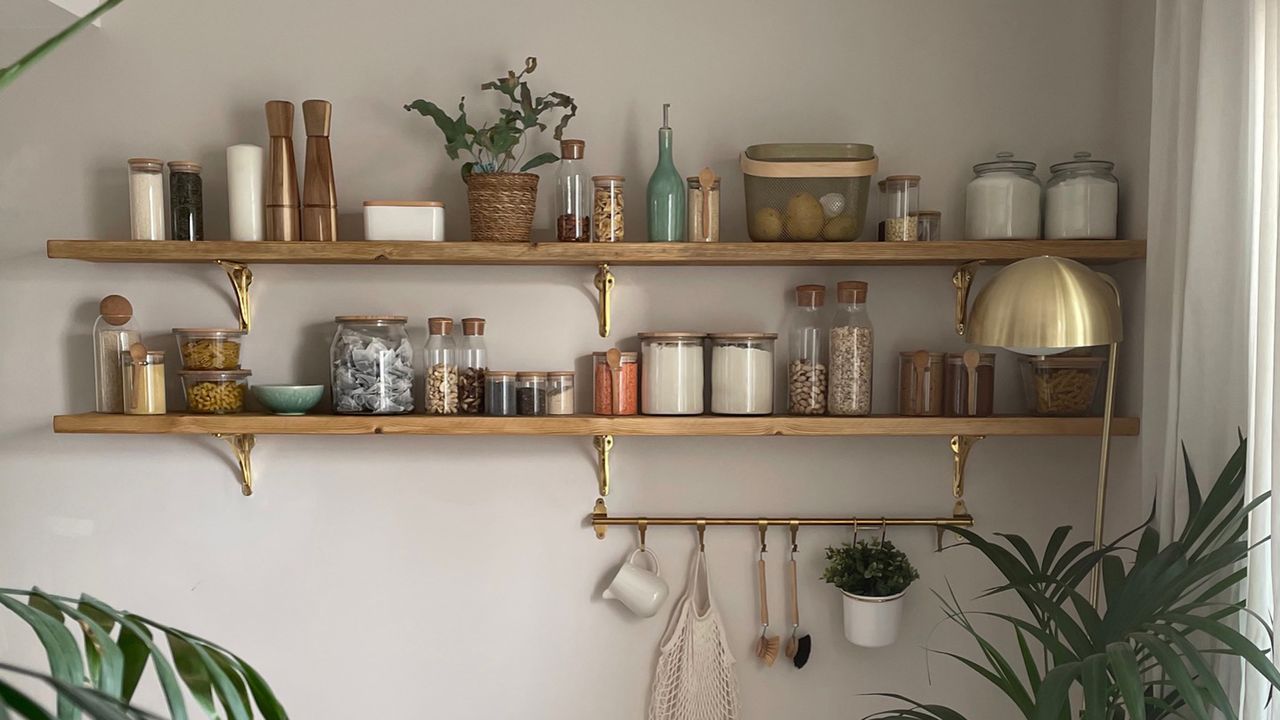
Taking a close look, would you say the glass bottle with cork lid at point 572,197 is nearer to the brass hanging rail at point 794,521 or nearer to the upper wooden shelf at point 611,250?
the upper wooden shelf at point 611,250

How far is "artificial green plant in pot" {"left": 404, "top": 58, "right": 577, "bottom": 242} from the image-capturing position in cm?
180

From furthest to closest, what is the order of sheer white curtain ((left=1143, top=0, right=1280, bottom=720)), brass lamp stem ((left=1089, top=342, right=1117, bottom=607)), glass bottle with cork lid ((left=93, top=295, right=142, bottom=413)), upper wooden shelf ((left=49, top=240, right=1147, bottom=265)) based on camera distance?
glass bottle with cork lid ((left=93, top=295, right=142, bottom=413)) < upper wooden shelf ((left=49, top=240, right=1147, bottom=265)) < brass lamp stem ((left=1089, top=342, right=1117, bottom=607)) < sheer white curtain ((left=1143, top=0, right=1280, bottom=720))

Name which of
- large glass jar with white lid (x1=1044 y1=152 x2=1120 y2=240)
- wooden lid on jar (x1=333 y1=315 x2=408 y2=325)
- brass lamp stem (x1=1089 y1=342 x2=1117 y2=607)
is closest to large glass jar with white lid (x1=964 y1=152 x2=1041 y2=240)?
large glass jar with white lid (x1=1044 y1=152 x2=1120 y2=240)

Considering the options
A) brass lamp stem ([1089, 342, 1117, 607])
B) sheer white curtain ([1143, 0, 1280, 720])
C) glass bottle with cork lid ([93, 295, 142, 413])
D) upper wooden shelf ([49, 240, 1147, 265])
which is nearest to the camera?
sheer white curtain ([1143, 0, 1280, 720])

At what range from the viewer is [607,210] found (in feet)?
6.04

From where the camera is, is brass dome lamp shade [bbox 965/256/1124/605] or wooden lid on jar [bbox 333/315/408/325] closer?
brass dome lamp shade [bbox 965/256/1124/605]

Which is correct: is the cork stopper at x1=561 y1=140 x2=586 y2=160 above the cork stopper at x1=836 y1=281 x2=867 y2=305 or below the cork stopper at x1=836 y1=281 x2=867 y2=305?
above

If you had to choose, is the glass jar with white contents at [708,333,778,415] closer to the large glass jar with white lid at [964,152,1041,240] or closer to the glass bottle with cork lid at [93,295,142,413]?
the large glass jar with white lid at [964,152,1041,240]

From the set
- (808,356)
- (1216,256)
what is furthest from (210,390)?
(1216,256)

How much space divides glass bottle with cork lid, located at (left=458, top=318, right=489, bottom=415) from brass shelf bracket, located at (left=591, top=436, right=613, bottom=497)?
237 mm

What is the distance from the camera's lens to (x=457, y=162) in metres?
1.96

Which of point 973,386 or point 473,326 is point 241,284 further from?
point 973,386

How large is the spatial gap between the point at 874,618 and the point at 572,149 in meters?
1.06

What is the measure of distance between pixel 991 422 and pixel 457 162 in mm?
1135
